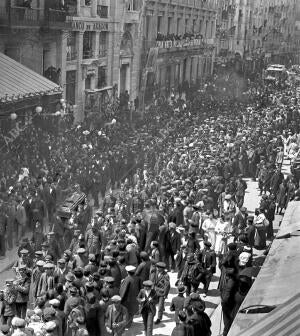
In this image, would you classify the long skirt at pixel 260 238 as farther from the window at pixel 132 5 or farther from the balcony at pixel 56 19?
the window at pixel 132 5

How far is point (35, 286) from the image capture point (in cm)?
1182

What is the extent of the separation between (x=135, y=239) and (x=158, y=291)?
2274 millimetres

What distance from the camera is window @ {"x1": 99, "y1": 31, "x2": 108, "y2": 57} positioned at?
121 ft

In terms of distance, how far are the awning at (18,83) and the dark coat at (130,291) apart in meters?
11.7

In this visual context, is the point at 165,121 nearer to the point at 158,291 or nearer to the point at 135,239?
the point at 135,239

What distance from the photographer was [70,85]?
33.3 meters

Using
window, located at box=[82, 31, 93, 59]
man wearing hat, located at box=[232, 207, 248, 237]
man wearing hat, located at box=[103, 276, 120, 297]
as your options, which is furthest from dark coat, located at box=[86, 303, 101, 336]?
window, located at box=[82, 31, 93, 59]

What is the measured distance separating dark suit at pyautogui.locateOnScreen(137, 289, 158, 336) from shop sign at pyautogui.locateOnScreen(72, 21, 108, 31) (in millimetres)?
23142

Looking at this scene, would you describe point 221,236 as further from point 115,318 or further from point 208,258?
point 115,318

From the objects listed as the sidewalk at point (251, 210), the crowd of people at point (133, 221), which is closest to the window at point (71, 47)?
the crowd of people at point (133, 221)

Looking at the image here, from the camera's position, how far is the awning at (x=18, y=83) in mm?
22672

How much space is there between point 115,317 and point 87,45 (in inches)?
1033

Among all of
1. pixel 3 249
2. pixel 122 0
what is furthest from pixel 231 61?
pixel 3 249

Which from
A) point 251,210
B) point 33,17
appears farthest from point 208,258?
point 33,17
